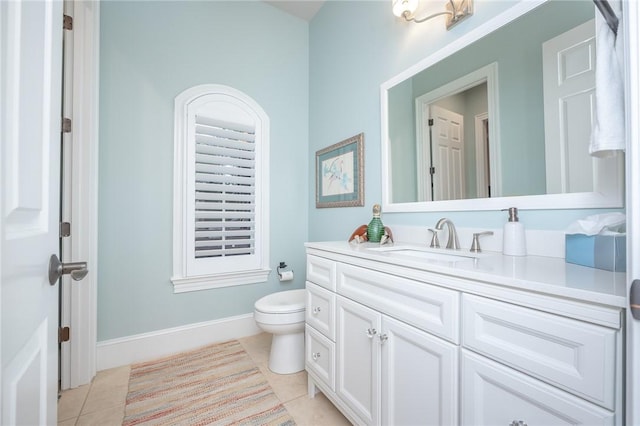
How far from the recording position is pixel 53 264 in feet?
2.01

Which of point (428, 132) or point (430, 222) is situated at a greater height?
point (428, 132)

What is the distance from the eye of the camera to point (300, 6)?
2.55 metres

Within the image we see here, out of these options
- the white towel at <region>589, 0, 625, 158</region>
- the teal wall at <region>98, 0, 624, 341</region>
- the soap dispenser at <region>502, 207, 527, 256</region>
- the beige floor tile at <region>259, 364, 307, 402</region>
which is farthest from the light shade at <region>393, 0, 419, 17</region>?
the beige floor tile at <region>259, 364, 307, 402</region>

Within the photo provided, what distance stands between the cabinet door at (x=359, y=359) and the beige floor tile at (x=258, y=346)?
90cm

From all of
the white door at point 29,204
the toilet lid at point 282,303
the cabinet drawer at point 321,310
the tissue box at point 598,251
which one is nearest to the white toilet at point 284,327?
the toilet lid at point 282,303

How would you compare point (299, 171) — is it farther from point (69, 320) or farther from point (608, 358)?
point (608, 358)

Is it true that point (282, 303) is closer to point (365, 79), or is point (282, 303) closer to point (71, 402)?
point (71, 402)

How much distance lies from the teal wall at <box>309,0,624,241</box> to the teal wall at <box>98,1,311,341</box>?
1.30 ft

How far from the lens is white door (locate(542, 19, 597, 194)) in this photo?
3.13 feet

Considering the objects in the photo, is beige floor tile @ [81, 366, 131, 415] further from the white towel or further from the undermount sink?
the white towel

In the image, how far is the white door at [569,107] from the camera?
0.95 meters

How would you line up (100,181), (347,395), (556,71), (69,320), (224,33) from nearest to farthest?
(556,71) → (347,395) → (69,320) → (100,181) → (224,33)

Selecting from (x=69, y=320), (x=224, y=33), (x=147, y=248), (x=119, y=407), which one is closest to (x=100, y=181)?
(x=147, y=248)

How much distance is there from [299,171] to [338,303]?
1620mm
